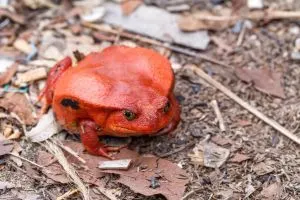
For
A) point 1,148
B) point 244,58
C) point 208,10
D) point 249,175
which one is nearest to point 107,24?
point 208,10

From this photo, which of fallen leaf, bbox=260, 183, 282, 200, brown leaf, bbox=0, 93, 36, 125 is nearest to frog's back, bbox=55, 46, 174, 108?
brown leaf, bbox=0, 93, 36, 125

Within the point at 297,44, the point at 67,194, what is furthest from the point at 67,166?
the point at 297,44

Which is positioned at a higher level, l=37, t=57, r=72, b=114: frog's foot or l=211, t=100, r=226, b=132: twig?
l=37, t=57, r=72, b=114: frog's foot

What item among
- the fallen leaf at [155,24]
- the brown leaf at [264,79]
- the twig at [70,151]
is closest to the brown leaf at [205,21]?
the fallen leaf at [155,24]

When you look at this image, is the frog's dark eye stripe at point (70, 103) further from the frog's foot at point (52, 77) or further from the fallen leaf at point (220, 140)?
the fallen leaf at point (220, 140)

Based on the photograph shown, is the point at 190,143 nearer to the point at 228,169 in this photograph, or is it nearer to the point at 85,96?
the point at 228,169

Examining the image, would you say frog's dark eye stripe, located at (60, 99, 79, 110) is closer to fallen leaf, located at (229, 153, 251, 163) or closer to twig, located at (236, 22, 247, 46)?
fallen leaf, located at (229, 153, 251, 163)

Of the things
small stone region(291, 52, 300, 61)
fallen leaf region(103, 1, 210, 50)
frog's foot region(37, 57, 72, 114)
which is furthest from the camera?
fallen leaf region(103, 1, 210, 50)

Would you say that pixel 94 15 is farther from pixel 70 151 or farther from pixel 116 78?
pixel 70 151
